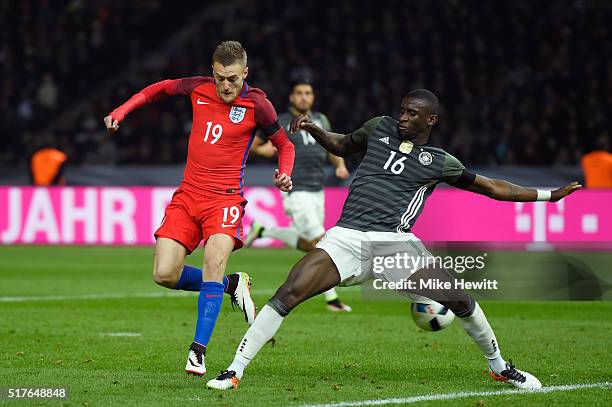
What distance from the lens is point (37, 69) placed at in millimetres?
30516

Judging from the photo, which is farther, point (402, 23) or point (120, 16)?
point (120, 16)

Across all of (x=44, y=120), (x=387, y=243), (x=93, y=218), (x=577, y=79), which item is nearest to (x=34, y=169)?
(x=93, y=218)

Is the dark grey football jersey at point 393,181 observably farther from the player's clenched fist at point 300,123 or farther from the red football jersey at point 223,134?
the red football jersey at point 223,134

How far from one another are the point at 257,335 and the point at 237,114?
1780 mm

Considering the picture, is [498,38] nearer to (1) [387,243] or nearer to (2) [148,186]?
(2) [148,186]

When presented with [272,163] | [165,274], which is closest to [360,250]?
[165,274]

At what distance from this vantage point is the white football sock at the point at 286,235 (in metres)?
14.2

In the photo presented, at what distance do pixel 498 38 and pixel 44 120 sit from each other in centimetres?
1149

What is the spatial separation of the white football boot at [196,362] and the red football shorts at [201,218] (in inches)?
36.7

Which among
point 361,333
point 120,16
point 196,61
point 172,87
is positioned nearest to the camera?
point 172,87

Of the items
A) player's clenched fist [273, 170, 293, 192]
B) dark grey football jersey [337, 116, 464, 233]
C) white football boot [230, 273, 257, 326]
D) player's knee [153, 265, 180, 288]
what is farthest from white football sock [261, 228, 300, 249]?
dark grey football jersey [337, 116, 464, 233]

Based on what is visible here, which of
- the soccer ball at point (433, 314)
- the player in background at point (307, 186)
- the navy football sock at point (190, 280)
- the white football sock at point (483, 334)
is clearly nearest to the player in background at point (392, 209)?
the white football sock at point (483, 334)

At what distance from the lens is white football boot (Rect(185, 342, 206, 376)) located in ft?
25.5

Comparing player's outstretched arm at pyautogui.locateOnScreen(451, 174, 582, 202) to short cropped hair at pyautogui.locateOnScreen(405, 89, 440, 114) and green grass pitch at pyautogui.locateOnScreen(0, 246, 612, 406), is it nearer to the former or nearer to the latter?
short cropped hair at pyautogui.locateOnScreen(405, 89, 440, 114)
